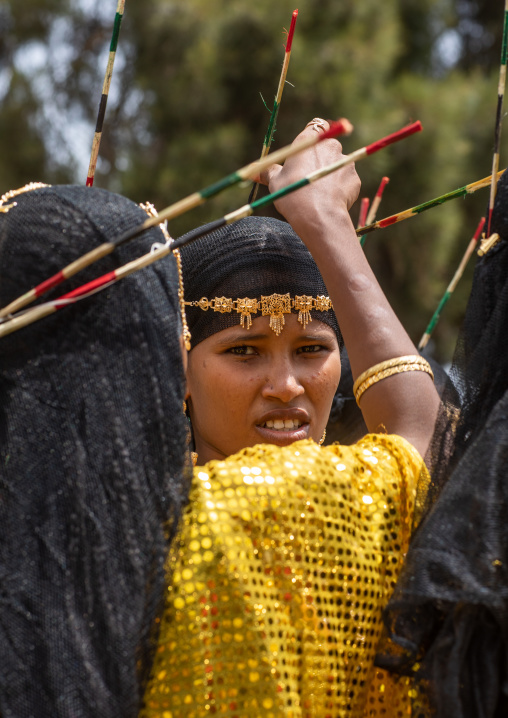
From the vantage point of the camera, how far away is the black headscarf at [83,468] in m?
1.26

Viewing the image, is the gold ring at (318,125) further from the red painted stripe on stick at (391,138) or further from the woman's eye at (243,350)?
the red painted stripe on stick at (391,138)

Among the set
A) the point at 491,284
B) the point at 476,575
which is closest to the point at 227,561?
the point at 476,575

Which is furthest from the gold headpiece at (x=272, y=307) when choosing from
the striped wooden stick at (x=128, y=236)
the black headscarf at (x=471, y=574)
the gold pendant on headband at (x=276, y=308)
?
the striped wooden stick at (x=128, y=236)

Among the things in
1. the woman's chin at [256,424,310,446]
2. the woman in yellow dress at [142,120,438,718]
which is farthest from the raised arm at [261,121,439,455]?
the woman's chin at [256,424,310,446]

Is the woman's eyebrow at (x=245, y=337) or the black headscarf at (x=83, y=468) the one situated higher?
Result: the woman's eyebrow at (x=245, y=337)

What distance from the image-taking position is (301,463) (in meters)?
1.53

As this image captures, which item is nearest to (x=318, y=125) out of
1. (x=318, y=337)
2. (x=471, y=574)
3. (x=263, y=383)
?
(x=318, y=337)

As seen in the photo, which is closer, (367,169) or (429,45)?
(367,169)

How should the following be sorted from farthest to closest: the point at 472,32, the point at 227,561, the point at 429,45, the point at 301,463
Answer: the point at 472,32, the point at 429,45, the point at 301,463, the point at 227,561

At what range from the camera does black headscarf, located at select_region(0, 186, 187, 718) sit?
126 cm

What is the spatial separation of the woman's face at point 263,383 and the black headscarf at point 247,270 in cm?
6

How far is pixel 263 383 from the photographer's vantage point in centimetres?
230

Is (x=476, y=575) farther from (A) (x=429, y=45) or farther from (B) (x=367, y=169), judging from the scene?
(A) (x=429, y=45)

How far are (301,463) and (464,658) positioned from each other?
0.42 metres
